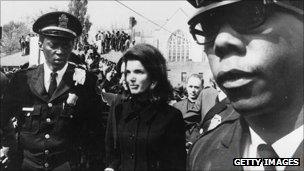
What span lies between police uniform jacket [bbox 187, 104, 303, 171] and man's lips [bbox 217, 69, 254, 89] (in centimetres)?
17

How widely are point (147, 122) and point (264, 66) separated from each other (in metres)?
1.47

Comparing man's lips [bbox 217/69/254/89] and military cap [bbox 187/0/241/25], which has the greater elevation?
military cap [bbox 187/0/241/25]

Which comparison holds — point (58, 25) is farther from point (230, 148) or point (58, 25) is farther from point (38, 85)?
point (230, 148)

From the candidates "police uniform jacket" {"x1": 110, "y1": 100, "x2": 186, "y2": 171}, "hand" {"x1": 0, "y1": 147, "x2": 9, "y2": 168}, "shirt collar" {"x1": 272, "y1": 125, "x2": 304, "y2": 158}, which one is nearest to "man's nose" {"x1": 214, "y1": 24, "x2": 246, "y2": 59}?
"shirt collar" {"x1": 272, "y1": 125, "x2": 304, "y2": 158}

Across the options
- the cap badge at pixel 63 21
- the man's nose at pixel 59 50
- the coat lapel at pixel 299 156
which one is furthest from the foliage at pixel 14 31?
the coat lapel at pixel 299 156

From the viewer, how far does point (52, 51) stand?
2453mm

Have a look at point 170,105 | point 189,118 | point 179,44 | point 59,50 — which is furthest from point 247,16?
point 179,44

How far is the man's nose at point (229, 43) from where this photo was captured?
78 cm

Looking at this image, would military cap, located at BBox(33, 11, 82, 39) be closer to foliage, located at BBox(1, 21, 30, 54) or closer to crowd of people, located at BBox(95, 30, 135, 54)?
foliage, located at BBox(1, 21, 30, 54)

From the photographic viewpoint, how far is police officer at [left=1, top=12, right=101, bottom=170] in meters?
2.45

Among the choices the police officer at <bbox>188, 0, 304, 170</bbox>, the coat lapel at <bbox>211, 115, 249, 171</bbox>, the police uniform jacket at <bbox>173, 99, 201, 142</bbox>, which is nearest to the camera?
the police officer at <bbox>188, 0, 304, 170</bbox>

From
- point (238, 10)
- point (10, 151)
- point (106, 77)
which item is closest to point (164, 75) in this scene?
point (10, 151)

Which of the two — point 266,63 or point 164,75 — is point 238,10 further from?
point 164,75

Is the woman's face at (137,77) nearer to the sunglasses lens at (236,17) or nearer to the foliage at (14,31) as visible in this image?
the sunglasses lens at (236,17)
